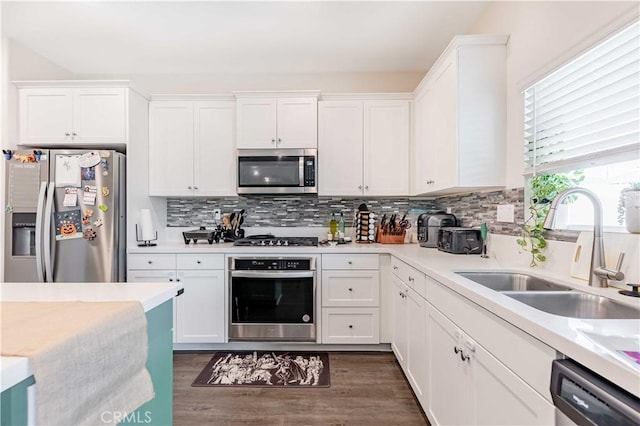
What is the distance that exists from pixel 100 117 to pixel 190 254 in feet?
4.73

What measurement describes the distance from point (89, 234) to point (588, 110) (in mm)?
3352

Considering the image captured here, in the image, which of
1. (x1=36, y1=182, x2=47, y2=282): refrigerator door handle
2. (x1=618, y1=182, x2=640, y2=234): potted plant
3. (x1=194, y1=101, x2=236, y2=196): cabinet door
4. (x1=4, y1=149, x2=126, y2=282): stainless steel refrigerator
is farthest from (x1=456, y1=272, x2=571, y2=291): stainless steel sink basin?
(x1=36, y1=182, x2=47, y2=282): refrigerator door handle

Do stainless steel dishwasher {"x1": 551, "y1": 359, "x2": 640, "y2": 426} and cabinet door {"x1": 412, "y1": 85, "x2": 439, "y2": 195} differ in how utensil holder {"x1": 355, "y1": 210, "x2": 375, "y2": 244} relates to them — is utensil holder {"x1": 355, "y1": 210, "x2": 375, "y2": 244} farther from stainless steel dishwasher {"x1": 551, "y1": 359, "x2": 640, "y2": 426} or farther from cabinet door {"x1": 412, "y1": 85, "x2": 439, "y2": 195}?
stainless steel dishwasher {"x1": 551, "y1": 359, "x2": 640, "y2": 426}

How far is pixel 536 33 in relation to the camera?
178cm

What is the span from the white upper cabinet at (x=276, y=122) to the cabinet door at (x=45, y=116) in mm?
1470

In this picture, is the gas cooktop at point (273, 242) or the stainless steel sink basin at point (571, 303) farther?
the gas cooktop at point (273, 242)

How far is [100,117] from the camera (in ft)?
9.09

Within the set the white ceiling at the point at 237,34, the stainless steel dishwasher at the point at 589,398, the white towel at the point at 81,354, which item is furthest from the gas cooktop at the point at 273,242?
the stainless steel dishwasher at the point at 589,398

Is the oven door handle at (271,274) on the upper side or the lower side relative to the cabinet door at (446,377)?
upper

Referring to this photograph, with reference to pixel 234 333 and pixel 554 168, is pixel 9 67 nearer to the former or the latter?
pixel 234 333

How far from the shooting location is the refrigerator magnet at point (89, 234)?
2.56m

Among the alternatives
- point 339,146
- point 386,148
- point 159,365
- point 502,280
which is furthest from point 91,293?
point 386,148

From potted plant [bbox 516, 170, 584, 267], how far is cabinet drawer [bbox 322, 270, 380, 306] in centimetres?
124

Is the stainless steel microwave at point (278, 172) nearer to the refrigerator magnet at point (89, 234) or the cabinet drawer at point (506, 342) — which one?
the refrigerator magnet at point (89, 234)
